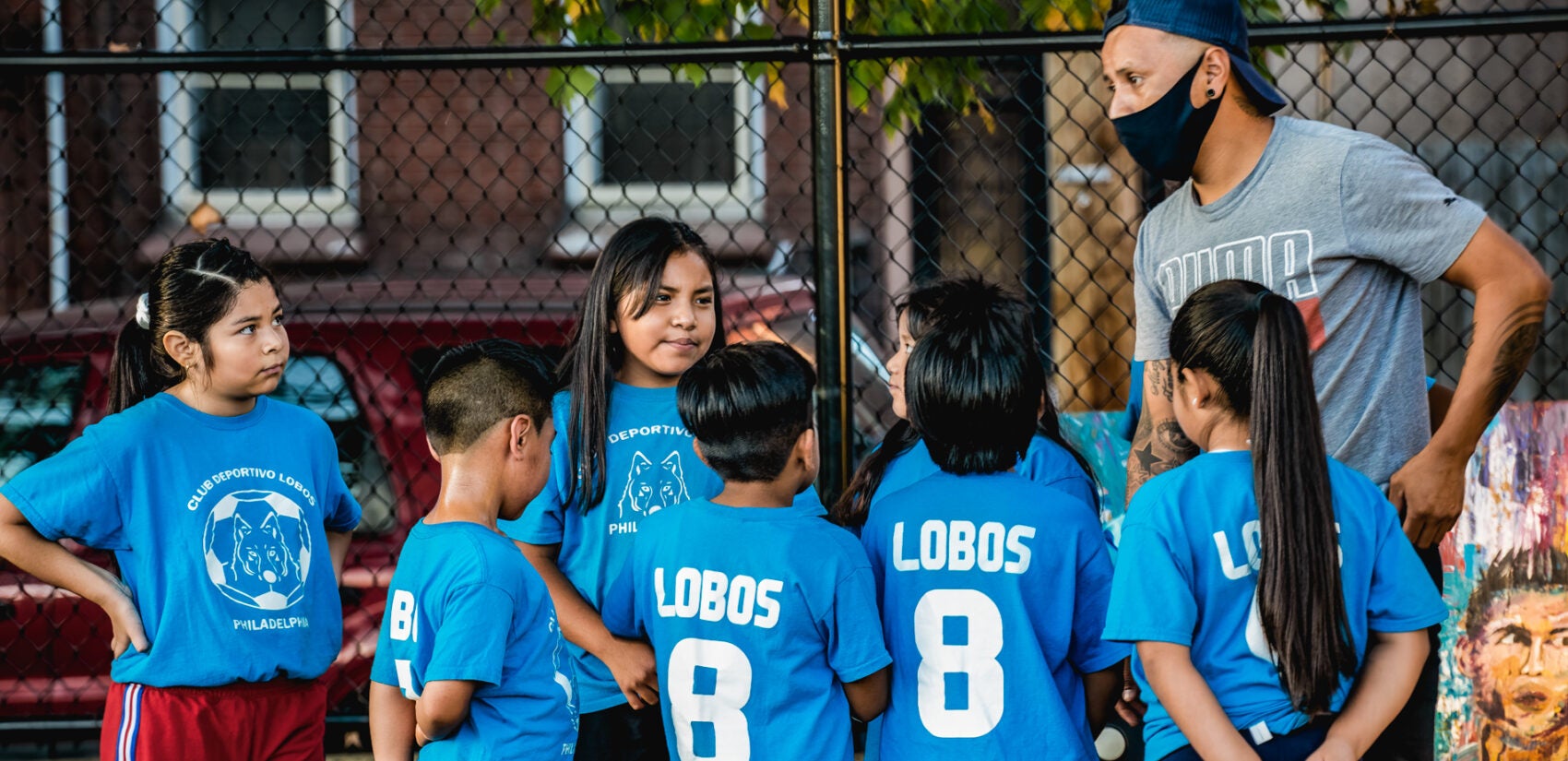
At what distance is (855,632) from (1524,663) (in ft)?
6.21

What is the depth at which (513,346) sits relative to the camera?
225cm

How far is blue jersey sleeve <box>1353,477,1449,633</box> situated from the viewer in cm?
197

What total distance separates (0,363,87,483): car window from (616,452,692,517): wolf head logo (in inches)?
83.5

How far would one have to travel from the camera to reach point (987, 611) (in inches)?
A: 80.7

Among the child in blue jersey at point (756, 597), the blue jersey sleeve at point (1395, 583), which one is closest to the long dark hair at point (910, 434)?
the child in blue jersey at point (756, 597)

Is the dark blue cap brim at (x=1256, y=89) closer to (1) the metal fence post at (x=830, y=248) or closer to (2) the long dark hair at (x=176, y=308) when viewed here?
(1) the metal fence post at (x=830, y=248)

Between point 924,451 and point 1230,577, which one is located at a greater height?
point 924,451

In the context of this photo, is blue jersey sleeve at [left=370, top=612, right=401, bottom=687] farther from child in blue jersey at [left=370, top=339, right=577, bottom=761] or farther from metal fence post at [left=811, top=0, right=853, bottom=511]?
metal fence post at [left=811, top=0, right=853, bottom=511]

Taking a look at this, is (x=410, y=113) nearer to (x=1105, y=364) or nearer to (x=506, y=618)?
(x=1105, y=364)

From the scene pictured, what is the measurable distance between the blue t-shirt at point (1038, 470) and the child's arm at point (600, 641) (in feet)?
1.67

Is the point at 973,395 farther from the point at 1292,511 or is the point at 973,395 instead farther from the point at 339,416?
the point at 339,416

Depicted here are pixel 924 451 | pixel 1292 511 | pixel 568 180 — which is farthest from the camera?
pixel 568 180

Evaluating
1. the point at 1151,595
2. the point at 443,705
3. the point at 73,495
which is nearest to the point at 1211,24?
the point at 1151,595

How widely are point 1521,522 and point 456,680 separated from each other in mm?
2490
